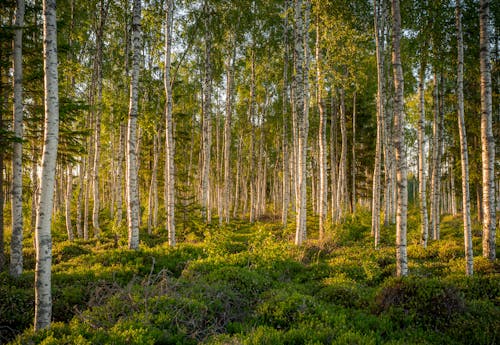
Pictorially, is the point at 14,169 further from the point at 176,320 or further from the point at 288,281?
the point at 288,281

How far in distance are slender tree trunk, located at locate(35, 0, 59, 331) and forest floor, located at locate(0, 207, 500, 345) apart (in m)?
0.45

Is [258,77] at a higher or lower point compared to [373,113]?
higher

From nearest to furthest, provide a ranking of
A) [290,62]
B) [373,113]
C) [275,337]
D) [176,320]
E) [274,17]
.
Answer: [275,337], [176,320], [274,17], [290,62], [373,113]

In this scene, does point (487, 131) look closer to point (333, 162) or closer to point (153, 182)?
point (333, 162)

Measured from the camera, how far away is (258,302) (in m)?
7.12

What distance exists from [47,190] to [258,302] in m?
5.16

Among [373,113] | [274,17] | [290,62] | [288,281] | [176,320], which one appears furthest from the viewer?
[373,113]

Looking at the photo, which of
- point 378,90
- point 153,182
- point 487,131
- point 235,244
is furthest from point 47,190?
point 378,90

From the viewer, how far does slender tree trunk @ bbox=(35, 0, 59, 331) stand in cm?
557

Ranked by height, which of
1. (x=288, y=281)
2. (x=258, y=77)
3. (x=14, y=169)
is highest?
(x=258, y=77)

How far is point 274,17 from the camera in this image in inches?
806

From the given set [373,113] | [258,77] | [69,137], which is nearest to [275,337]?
[69,137]

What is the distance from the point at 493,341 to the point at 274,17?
20.6 meters

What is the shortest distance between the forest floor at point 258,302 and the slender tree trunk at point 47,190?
0.45m
